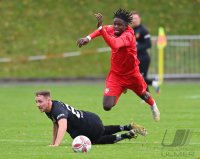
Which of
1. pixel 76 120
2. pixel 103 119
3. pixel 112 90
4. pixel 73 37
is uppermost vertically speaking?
pixel 73 37

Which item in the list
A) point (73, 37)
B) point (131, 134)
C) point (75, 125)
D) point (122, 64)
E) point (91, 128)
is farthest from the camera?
point (73, 37)

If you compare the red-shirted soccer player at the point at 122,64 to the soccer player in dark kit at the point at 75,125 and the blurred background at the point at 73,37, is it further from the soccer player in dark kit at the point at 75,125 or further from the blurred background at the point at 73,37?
the blurred background at the point at 73,37

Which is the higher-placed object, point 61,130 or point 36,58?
point 36,58

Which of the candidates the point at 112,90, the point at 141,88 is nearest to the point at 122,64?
the point at 112,90

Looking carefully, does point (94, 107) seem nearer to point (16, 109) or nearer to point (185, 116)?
point (16, 109)

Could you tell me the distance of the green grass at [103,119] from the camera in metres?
13.0

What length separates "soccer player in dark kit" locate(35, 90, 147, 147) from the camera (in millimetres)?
13963

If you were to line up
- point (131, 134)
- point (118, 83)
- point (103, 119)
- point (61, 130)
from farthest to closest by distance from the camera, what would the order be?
point (103, 119), point (118, 83), point (131, 134), point (61, 130)

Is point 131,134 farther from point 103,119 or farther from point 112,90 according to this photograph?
point 103,119

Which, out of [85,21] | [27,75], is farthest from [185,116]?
[85,21]

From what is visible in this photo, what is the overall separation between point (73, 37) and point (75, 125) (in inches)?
968

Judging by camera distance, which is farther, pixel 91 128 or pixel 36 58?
pixel 36 58

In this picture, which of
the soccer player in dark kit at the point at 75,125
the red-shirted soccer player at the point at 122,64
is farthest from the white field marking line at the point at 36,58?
the soccer player in dark kit at the point at 75,125

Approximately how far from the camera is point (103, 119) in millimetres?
19797
